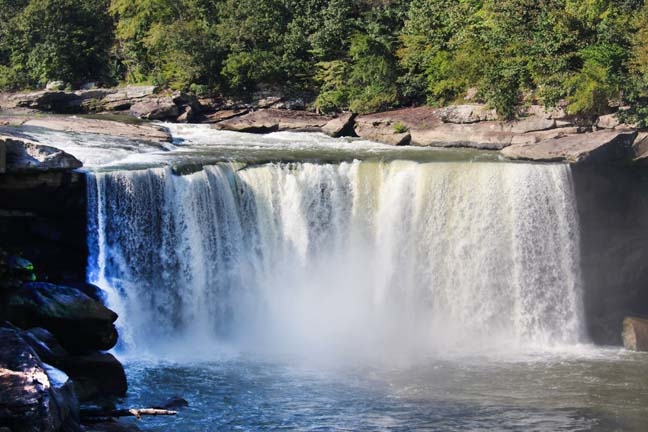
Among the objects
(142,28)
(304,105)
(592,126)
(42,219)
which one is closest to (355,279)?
(42,219)

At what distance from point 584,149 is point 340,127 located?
919 centimetres

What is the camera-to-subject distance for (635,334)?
68.9ft

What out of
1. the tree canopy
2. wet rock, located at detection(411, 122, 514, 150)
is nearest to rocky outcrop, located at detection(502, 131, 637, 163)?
the tree canopy

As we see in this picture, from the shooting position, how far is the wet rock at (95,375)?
566 inches

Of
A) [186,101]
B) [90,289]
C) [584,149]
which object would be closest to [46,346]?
[90,289]

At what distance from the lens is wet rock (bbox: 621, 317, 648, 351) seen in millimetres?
20875

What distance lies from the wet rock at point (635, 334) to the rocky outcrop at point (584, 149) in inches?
165

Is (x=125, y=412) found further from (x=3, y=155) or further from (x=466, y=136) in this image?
(x=466, y=136)

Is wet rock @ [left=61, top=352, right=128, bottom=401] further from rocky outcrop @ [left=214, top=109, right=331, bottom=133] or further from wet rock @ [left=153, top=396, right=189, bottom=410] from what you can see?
rocky outcrop @ [left=214, top=109, right=331, bottom=133]

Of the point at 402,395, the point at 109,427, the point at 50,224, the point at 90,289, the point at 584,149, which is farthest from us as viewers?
the point at 584,149

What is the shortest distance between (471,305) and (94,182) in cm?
933

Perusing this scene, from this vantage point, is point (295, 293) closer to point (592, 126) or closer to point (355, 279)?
point (355, 279)

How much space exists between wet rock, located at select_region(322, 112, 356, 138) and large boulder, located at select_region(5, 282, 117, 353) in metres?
15.2

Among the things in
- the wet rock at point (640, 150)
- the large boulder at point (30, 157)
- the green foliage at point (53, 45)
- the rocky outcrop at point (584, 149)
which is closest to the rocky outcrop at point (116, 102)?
the green foliage at point (53, 45)
